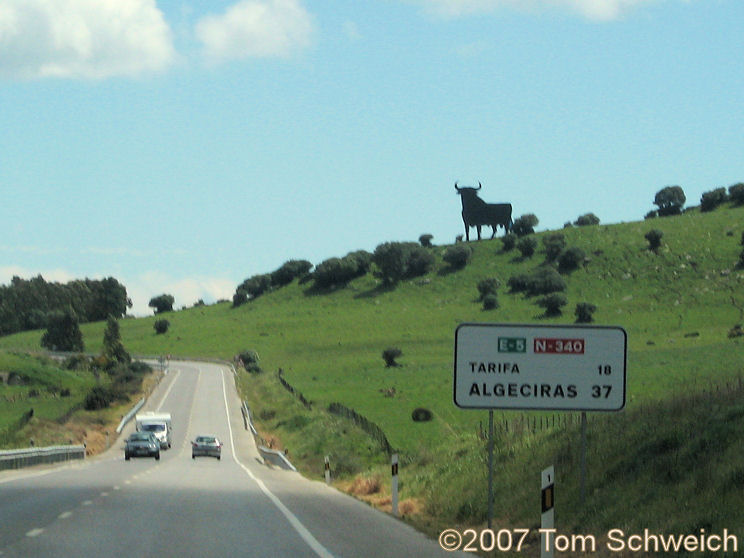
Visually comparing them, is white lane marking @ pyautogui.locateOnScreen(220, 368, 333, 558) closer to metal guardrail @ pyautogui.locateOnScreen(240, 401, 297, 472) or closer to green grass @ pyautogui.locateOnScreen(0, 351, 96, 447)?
metal guardrail @ pyautogui.locateOnScreen(240, 401, 297, 472)

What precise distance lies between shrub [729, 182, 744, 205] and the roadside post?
15917 cm

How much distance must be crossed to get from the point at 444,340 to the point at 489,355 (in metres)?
95.1

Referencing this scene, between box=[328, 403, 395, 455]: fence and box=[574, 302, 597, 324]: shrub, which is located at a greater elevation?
box=[574, 302, 597, 324]: shrub

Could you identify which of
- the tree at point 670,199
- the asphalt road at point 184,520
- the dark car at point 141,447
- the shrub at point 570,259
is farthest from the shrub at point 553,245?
the asphalt road at point 184,520

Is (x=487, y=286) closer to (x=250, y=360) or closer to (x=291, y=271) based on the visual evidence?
(x=250, y=360)

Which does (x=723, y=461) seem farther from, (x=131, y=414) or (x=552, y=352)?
(x=131, y=414)

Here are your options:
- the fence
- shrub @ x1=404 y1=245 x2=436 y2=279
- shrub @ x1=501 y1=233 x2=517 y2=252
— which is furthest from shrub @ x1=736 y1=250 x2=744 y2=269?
the fence

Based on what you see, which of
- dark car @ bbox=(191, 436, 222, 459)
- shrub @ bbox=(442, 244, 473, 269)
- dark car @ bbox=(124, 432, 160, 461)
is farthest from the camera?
shrub @ bbox=(442, 244, 473, 269)

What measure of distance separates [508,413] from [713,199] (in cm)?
13524

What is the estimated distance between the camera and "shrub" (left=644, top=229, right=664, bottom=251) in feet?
454

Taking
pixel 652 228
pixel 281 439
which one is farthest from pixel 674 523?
pixel 652 228

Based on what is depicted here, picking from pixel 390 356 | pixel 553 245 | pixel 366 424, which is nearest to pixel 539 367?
pixel 366 424

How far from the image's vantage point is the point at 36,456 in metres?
40.9

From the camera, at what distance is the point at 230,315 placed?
517ft
